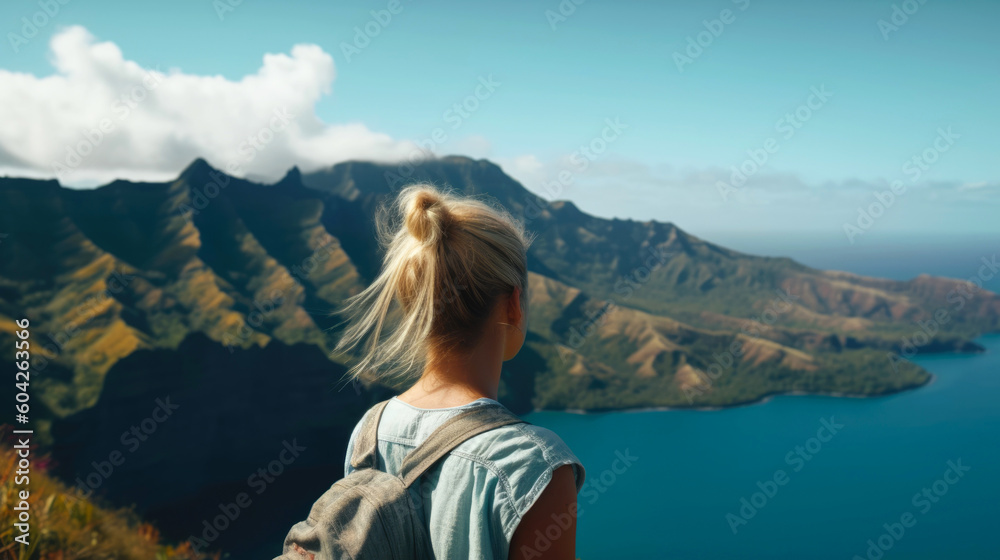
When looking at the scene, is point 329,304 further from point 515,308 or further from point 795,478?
point 515,308

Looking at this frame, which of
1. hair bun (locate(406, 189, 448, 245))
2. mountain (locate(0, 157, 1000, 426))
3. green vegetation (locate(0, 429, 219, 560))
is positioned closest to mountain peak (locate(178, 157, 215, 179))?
mountain (locate(0, 157, 1000, 426))

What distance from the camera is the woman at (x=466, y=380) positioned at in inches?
41.9

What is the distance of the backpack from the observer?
1.15 meters

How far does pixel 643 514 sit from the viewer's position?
45781 millimetres

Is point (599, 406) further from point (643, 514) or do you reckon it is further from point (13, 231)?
point (13, 231)

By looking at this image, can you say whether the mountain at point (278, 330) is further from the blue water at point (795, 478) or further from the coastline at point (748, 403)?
the blue water at point (795, 478)

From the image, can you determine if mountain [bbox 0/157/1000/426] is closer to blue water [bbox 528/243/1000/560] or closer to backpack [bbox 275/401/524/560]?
blue water [bbox 528/243/1000/560]

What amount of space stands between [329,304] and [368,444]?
7617 cm

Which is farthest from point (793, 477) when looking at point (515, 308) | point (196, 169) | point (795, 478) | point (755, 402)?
point (196, 169)

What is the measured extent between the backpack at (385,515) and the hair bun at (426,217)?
0.41 m

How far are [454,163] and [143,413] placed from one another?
4054 inches

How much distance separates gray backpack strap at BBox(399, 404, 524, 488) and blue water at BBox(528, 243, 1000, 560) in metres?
40.5

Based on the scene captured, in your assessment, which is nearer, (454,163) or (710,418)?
(710,418)

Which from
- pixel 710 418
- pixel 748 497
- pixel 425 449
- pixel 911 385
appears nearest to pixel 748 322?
pixel 911 385
